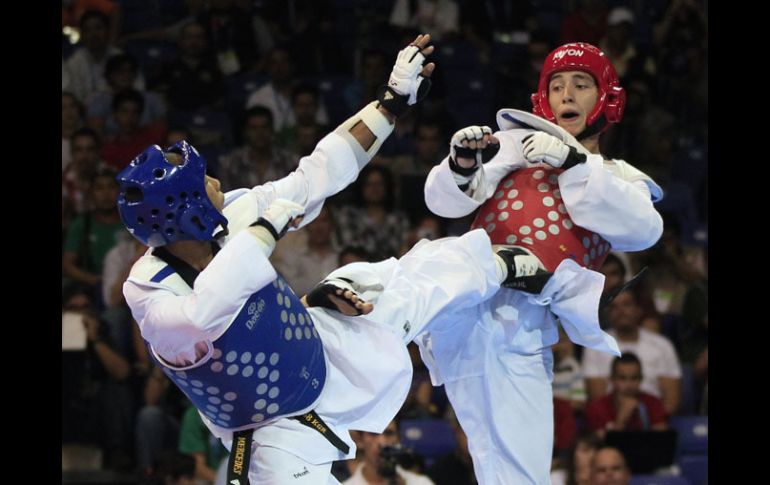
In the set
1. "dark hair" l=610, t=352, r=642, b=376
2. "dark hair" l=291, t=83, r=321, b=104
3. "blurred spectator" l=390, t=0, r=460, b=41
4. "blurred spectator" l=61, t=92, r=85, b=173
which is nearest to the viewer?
"dark hair" l=610, t=352, r=642, b=376

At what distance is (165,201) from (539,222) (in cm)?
166

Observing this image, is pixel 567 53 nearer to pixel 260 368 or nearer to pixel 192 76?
pixel 260 368

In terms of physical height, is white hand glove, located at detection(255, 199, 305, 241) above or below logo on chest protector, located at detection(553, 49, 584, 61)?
below

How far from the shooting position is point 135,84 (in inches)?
343

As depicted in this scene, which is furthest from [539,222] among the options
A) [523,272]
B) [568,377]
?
[568,377]

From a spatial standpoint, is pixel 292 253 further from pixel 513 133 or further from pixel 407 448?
pixel 513 133

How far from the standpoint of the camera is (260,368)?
397cm

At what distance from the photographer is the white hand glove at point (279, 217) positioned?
3852 millimetres

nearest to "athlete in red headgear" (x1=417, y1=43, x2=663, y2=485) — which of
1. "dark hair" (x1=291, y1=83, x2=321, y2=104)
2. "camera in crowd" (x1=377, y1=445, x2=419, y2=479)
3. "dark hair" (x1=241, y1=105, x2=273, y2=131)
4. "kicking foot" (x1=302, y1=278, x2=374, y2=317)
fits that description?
"kicking foot" (x1=302, y1=278, x2=374, y2=317)

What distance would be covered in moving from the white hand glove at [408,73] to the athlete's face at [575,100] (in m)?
0.70

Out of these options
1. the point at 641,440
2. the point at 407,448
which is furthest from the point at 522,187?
the point at 641,440

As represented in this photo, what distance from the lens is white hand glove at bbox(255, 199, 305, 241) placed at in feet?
12.6

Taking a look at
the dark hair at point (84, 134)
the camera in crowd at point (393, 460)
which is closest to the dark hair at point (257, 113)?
the dark hair at point (84, 134)

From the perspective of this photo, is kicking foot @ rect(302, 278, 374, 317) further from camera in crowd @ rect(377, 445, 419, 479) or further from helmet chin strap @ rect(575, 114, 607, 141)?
camera in crowd @ rect(377, 445, 419, 479)
